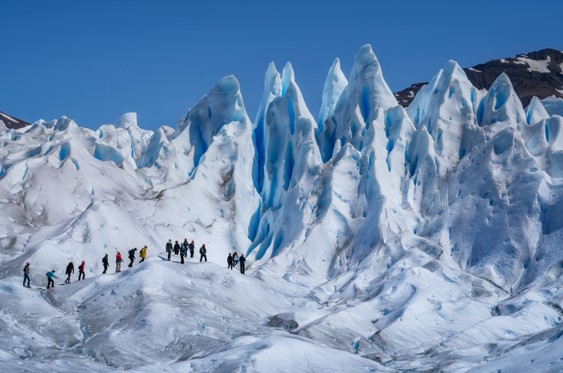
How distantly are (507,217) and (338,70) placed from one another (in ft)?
108

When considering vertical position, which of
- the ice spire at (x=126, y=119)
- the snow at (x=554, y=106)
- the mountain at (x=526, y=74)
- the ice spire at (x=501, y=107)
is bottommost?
the ice spire at (x=501, y=107)

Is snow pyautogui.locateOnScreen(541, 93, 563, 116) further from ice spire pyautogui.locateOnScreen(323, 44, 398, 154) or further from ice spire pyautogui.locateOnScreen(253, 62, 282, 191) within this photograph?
ice spire pyautogui.locateOnScreen(253, 62, 282, 191)

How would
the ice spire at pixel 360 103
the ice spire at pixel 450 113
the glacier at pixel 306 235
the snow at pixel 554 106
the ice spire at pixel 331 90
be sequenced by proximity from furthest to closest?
the snow at pixel 554 106 → the ice spire at pixel 331 90 → the ice spire at pixel 360 103 → the ice spire at pixel 450 113 → the glacier at pixel 306 235

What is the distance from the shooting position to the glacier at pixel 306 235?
35.1 metres

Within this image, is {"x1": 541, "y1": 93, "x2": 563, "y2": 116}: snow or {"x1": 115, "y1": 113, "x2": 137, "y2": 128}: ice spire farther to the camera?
{"x1": 115, "y1": 113, "x2": 137, "y2": 128}: ice spire

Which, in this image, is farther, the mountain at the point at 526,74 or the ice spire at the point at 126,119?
the mountain at the point at 526,74

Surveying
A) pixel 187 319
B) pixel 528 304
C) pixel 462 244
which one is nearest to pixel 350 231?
pixel 462 244

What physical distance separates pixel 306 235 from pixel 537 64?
365ft

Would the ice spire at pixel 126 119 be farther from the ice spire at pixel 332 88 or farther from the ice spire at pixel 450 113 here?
the ice spire at pixel 450 113

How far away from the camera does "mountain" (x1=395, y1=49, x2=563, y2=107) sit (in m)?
142

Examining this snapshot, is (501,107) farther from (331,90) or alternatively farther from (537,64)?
(537,64)

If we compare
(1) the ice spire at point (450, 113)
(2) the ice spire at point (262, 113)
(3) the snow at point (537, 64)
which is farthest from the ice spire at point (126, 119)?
(3) the snow at point (537, 64)

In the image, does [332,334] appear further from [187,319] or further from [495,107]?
[495,107]

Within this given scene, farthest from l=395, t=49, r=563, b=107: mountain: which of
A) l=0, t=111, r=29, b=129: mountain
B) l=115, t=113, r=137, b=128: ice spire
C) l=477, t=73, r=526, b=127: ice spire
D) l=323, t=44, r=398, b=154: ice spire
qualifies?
l=0, t=111, r=29, b=129: mountain
